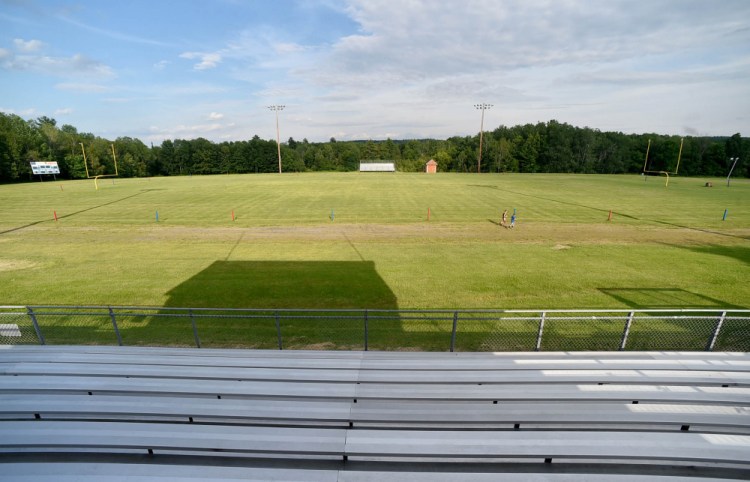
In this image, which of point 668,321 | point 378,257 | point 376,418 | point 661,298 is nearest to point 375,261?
point 378,257

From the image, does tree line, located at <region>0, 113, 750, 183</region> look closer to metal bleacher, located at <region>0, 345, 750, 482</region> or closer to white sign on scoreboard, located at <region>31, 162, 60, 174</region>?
white sign on scoreboard, located at <region>31, 162, 60, 174</region>

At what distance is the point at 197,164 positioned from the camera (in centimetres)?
12588

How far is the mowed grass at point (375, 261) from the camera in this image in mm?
14252

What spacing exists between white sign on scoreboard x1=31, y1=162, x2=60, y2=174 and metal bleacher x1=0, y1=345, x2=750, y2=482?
351 ft

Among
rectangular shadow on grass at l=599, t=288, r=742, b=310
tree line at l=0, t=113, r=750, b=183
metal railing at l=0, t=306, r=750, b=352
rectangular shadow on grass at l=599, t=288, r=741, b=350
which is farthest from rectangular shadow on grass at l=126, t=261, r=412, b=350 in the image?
tree line at l=0, t=113, r=750, b=183

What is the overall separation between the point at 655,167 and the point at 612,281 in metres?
132

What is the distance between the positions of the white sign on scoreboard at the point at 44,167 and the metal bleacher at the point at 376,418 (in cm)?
10700

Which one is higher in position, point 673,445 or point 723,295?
point 673,445

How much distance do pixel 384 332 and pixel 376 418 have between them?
543cm

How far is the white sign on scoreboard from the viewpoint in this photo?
3334 inches

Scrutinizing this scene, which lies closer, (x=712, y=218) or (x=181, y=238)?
(x=181, y=238)

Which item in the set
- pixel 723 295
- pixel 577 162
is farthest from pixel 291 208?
pixel 577 162

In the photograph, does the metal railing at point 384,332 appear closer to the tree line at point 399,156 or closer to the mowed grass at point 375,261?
the mowed grass at point 375,261

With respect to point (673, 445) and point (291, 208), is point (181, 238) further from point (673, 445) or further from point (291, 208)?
point (673, 445)
